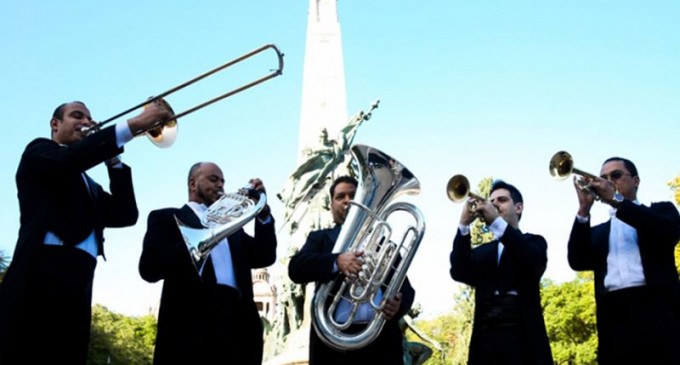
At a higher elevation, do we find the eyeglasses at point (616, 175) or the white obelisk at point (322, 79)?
the white obelisk at point (322, 79)

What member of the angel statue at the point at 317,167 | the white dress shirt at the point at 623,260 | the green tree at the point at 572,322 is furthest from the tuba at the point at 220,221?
the green tree at the point at 572,322

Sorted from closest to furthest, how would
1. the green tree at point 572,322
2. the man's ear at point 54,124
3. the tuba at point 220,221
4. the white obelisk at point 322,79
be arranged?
the tuba at point 220,221 < the man's ear at point 54,124 < the white obelisk at point 322,79 < the green tree at point 572,322

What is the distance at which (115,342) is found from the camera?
128ft

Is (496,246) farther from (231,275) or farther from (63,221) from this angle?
(63,221)

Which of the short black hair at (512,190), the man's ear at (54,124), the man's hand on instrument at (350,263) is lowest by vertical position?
the man's hand on instrument at (350,263)

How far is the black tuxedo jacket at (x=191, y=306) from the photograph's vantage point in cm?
540

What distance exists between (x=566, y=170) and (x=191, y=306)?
3.19 m

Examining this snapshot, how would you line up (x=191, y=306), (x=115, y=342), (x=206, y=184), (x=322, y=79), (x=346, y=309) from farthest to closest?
(x=115, y=342), (x=322, y=79), (x=206, y=184), (x=346, y=309), (x=191, y=306)

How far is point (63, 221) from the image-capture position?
501 centimetres

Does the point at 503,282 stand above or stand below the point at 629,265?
below

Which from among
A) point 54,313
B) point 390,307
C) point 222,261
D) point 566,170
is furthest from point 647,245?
point 54,313

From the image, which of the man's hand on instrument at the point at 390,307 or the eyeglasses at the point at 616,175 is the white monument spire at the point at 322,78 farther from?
the man's hand on instrument at the point at 390,307

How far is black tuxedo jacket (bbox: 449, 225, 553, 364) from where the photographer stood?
596 centimetres

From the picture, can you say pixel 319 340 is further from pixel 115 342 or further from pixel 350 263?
pixel 115 342
